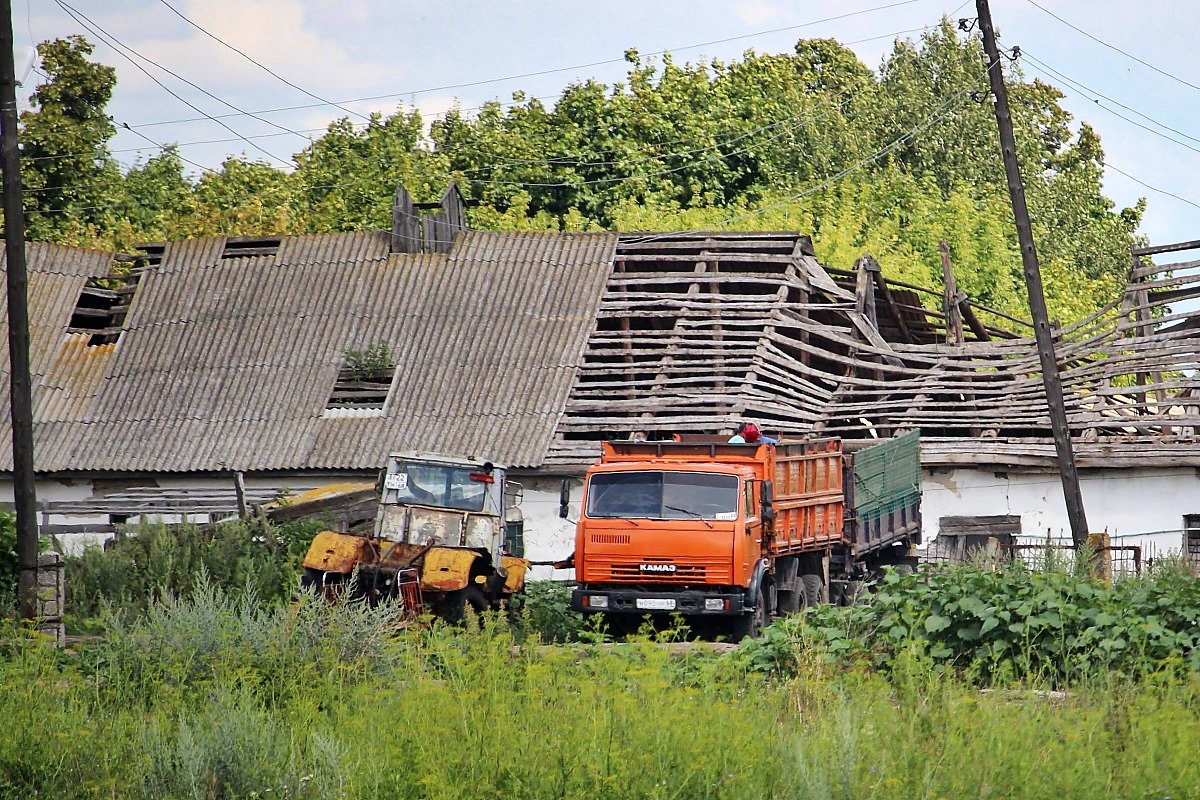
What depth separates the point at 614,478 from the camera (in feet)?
56.7

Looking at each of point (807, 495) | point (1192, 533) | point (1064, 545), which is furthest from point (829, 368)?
point (807, 495)

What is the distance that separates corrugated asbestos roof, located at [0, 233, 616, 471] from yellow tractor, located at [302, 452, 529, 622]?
755cm

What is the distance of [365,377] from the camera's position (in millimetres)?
28469

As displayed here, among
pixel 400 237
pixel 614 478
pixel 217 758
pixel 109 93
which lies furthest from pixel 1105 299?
pixel 217 758

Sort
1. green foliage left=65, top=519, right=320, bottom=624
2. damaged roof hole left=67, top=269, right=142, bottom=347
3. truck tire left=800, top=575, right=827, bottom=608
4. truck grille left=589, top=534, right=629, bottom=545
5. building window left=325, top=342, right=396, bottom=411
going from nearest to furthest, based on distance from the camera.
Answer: truck grille left=589, top=534, right=629, bottom=545 → green foliage left=65, top=519, right=320, bottom=624 → truck tire left=800, top=575, right=827, bottom=608 → building window left=325, top=342, right=396, bottom=411 → damaged roof hole left=67, top=269, right=142, bottom=347

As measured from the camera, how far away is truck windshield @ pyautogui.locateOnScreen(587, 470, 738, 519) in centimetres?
1686

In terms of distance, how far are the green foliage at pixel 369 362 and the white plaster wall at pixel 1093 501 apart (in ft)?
34.3

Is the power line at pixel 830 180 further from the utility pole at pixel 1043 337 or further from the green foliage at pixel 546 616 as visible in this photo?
the green foliage at pixel 546 616

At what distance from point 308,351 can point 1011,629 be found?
20406 millimetres

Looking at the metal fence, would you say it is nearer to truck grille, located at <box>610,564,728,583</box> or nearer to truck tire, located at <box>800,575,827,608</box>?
Answer: truck tire, located at <box>800,575,827,608</box>

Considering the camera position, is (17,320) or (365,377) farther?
(365,377)

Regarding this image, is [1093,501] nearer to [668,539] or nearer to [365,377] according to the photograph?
[668,539]

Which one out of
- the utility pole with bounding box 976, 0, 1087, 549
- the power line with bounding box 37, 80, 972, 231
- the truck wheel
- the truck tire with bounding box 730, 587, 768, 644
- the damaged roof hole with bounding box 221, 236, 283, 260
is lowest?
the truck tire with bounding box 730, 587, 768, 644

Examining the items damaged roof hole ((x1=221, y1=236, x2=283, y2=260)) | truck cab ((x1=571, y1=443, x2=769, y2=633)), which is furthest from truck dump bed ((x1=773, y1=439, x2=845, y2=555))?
damaged roof hole ((x1=221, y1=236, x2=283, y2=260))
